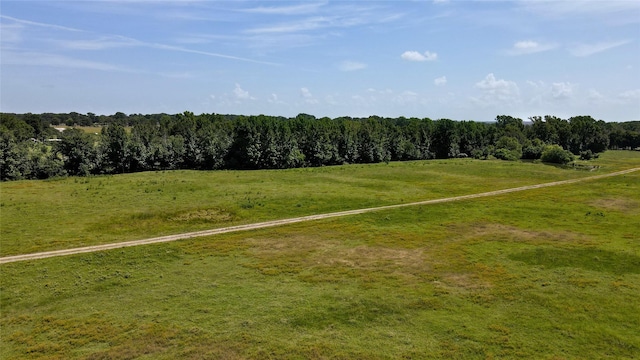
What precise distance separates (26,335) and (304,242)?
21295mm

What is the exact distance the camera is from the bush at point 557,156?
4016 inches

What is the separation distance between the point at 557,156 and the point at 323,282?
100m

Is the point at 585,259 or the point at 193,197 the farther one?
the point at 193,197

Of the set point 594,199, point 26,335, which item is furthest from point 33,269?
point 594,199

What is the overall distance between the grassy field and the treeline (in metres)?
26.5

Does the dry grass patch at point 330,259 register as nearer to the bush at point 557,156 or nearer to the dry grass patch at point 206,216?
the dry grass patch at point 206,216

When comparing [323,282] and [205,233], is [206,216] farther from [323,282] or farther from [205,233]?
[323,282]

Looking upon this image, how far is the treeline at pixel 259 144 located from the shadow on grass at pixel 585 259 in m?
68.0

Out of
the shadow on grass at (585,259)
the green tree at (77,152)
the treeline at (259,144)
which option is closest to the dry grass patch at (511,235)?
the shadow on grass at (585,259)

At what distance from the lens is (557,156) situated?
103125 mm

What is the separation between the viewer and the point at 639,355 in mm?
18312

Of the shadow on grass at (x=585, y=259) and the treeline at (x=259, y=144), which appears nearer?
the shadow on grass at (x=585, y=259)

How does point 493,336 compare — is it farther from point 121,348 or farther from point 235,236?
point 235,236

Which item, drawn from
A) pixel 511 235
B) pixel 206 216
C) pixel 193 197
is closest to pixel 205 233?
pixel 206 216
